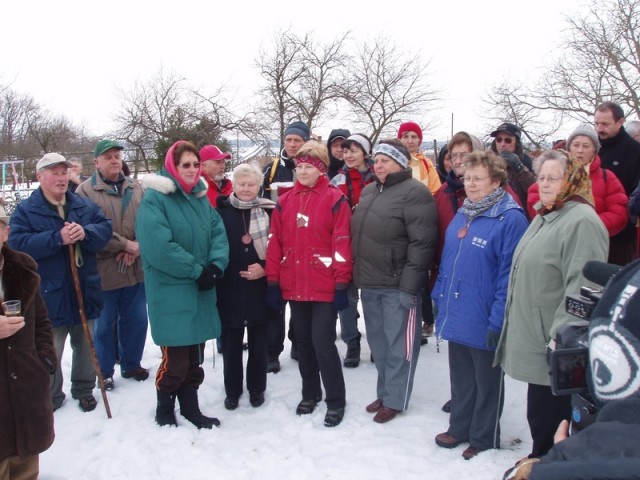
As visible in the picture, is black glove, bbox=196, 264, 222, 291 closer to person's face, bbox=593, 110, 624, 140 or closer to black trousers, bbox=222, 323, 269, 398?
black trousers, bbox=222, 323, 269, 398

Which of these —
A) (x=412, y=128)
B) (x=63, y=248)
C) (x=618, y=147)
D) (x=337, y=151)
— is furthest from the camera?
(x=337, y=151)

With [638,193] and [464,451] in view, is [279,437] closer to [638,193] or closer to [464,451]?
[464,451]

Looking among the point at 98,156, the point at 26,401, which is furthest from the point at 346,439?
the point at 98,156

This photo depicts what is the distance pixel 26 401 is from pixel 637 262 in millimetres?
2853

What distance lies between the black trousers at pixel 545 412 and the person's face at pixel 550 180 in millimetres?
1054

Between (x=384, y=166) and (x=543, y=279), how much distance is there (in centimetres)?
150

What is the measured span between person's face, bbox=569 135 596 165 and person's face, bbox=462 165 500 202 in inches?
52.2

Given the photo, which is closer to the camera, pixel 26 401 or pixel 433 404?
pixel 26 401

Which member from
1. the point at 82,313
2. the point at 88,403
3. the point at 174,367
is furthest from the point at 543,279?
the point at 88,403

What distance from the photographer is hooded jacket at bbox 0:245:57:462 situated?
2.66m

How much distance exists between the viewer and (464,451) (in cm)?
340

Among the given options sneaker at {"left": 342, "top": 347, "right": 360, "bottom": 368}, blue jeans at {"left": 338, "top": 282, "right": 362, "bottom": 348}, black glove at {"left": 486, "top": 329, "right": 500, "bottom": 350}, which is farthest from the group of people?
blue jeans at {"left": 338, "top": 282, "right": 362, "bottom": 348}

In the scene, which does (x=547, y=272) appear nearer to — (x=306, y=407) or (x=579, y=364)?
(x=579, y=364)

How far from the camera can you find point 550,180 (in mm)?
2762
